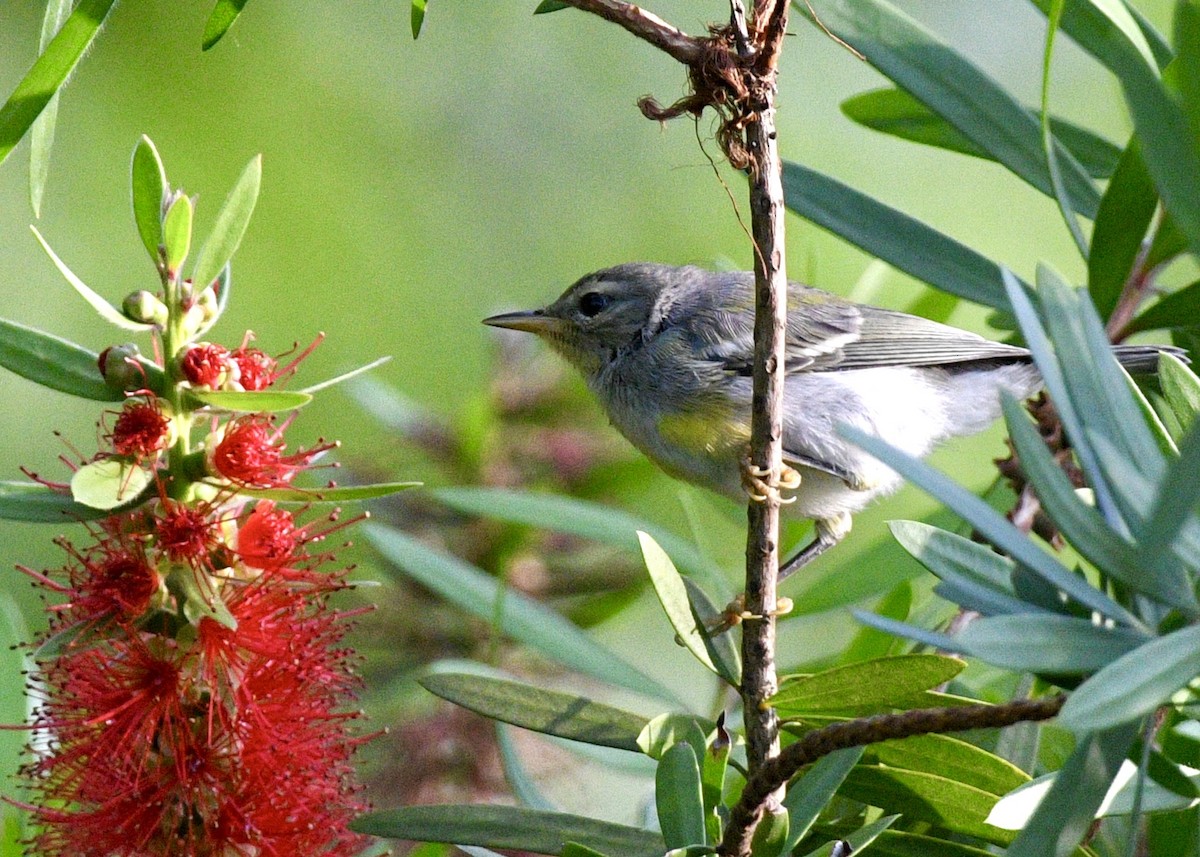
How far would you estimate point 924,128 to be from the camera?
241 cm

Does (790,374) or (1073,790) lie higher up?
(1073,790)

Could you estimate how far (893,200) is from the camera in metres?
5.77

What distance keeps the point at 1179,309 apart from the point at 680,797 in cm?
133

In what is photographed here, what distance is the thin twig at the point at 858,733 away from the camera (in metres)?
1.17

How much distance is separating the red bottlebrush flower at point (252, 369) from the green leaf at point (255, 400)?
0.17 meters

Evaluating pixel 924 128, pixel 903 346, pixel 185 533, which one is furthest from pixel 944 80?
pixel 903 346

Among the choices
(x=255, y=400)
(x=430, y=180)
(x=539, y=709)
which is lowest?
(x=430, y=180)

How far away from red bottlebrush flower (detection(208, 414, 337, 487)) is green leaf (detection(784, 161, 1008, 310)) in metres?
1.04

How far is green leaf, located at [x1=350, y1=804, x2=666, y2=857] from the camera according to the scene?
152cm

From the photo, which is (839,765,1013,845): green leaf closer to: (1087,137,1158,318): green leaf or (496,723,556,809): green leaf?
(496,723,556,809): green leaf

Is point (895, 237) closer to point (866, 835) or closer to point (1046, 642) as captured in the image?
point (866, 835)

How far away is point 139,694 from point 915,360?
2.53 m

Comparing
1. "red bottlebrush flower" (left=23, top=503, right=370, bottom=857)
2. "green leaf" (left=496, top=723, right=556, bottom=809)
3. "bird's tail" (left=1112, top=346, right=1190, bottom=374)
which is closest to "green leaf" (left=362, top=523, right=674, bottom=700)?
"green leaf" (left=496, top=723, right=556, bottom=809)

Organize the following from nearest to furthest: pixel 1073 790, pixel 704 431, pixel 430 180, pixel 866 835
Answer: pixel 1073 790, pixel 866 835, pixel 704 431, pixel 430 180
